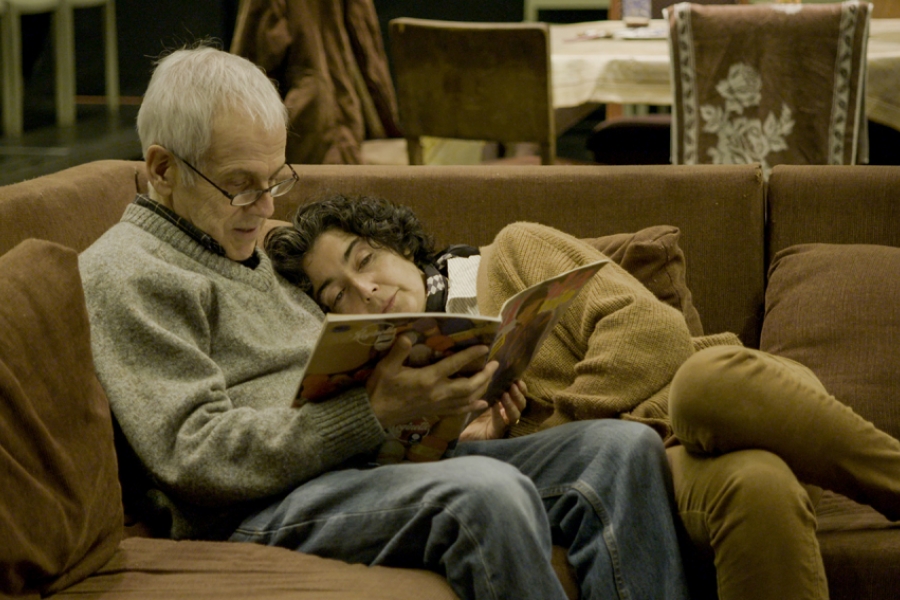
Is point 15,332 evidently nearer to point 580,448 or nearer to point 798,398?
point 580,448

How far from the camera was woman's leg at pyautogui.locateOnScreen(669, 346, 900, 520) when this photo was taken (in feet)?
5.24

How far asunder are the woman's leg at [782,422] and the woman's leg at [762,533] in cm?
4

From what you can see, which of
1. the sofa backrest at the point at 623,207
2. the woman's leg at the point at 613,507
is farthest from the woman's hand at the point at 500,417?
the sofa backrest at the point at 623,207

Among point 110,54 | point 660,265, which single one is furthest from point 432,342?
point 110,54

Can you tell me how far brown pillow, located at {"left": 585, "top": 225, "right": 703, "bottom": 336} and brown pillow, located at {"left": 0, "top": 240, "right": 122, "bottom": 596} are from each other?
1.08 m

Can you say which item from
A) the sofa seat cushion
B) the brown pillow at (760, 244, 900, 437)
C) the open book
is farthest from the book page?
the brown pillow at (760, 244, 900, 437)

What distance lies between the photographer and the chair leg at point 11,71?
527 centimetres

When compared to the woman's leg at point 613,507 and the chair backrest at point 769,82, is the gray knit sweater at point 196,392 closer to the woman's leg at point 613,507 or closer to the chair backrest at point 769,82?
the woman's leg at point 613,507

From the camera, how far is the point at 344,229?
6.73 ft

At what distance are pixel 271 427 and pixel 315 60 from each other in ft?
6.63

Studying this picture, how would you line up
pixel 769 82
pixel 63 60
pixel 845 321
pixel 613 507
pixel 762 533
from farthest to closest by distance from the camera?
pixel 63 60
pixel 769 82
pixel 845 321
pixel 613 507
pixel 762 533

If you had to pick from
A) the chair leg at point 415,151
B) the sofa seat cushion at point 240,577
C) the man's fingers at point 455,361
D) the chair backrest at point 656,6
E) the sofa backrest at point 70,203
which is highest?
the chair backrest at point 656,6

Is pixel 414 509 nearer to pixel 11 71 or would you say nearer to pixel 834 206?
pixel 834 206

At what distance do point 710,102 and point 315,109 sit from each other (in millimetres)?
1220
